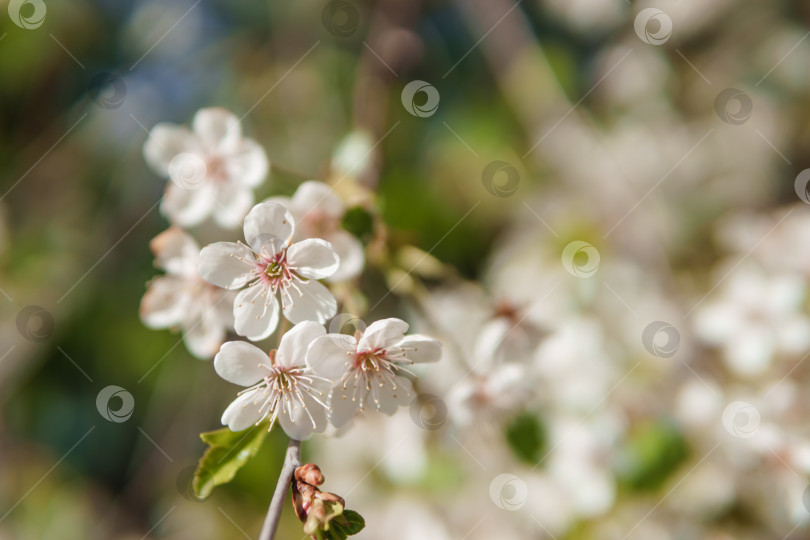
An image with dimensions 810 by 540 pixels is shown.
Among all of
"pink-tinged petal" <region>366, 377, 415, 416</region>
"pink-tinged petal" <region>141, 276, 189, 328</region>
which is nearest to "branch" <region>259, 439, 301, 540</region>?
"pink-tinged petal" <region>366, 377, 415, 416</region>

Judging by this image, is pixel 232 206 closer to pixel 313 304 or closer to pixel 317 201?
pixel 317 201

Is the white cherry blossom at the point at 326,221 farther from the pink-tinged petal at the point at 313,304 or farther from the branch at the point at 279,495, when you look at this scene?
the branch at the point at 279,495

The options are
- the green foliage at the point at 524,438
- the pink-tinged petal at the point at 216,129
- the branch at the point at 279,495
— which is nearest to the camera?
the branch at the point at 279,495

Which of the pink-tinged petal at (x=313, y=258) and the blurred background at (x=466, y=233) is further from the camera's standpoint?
the blurred background at (x=466, y=233)

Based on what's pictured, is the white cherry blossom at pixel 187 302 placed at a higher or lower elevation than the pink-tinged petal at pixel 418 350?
lower

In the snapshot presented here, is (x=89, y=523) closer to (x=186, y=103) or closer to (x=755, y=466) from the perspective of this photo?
(x=186, y=103)

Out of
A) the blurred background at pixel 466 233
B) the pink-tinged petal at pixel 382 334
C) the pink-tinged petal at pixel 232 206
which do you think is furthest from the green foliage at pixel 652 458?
the pink-tinged petal at pixel 232 206

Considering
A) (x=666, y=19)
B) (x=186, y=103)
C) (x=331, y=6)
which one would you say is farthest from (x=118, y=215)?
(x=666, y=19)

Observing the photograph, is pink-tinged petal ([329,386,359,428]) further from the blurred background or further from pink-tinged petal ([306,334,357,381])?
the blurred background
